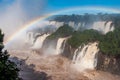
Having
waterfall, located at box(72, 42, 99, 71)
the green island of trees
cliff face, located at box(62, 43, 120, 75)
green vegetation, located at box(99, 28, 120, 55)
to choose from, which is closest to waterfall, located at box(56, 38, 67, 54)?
the green island of trees

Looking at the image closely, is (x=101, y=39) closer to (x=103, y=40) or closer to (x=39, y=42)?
(x=103, y=40)

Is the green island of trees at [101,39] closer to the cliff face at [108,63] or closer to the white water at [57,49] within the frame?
the cliff face at [108,63]

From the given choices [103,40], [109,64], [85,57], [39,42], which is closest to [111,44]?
[103,40]

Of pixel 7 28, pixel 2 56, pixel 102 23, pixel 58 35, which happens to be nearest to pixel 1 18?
pixel 7 28

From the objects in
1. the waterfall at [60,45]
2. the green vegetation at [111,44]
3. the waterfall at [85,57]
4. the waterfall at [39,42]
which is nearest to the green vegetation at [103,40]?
the green vegetation at [111,44]

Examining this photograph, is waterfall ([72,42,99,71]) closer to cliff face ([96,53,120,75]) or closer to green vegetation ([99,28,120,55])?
cliff face ([96,53,120,75])

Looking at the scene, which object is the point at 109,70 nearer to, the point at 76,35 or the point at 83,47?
Answer: the point at 83,47
